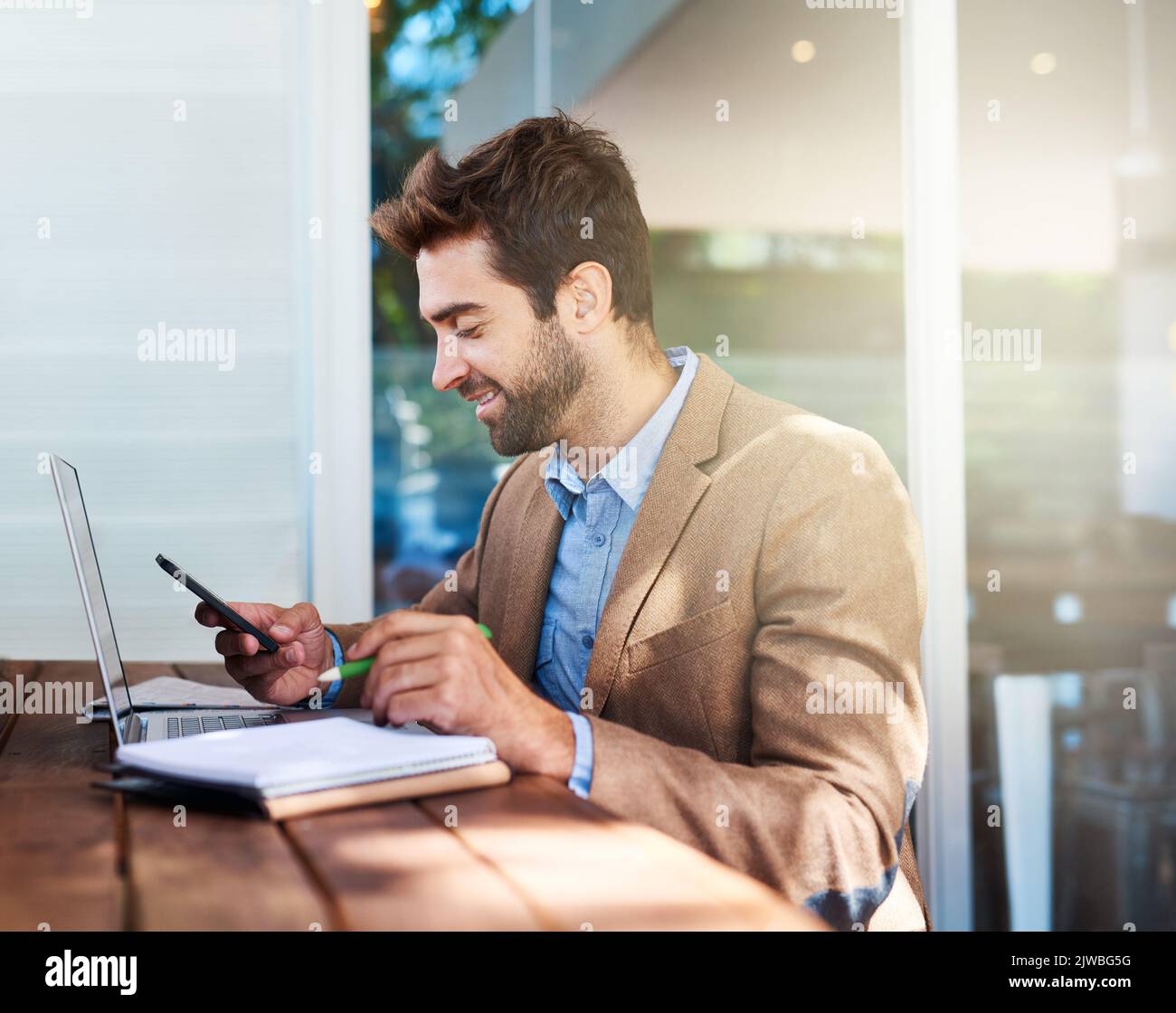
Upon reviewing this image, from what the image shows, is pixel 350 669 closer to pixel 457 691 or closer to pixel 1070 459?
pixel 457 691

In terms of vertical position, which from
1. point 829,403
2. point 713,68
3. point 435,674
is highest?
point 713,68

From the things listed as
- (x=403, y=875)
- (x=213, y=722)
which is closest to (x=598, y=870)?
(x=403, y=875)

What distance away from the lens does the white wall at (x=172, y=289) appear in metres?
2.46

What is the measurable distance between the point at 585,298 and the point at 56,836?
1244mm

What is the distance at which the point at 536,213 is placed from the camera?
76.3 inches

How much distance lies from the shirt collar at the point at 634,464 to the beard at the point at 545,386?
0.21ft

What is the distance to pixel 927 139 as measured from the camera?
2572 mm

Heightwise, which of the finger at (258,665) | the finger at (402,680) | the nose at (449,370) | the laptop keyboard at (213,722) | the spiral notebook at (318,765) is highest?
the nose at (449,370)

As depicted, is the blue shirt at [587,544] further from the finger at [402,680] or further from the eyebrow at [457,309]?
the finger at [402,680]

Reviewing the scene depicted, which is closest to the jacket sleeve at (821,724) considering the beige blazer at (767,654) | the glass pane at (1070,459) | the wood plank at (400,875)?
the beige blazer at (767,654)

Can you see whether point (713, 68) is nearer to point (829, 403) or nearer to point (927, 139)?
point (927, 139)

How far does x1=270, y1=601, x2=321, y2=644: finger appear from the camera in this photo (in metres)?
1.64
